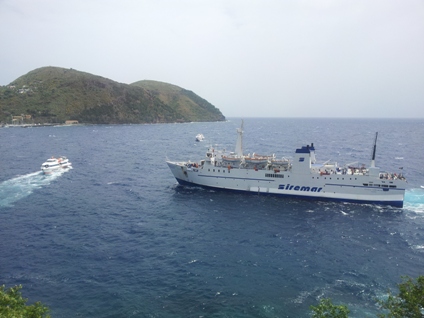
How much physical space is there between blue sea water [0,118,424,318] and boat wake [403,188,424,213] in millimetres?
254

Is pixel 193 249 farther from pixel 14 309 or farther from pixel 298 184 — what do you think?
pixel 298 184

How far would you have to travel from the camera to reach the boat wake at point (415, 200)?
66000 millimetres

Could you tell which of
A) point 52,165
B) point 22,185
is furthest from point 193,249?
point 52,165

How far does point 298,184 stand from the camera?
71500 millimetres

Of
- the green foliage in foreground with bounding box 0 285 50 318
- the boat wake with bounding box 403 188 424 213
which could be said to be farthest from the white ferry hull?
the green foliage in foreground with bounding box 0 285 50 318

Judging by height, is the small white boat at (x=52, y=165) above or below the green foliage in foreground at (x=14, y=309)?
below

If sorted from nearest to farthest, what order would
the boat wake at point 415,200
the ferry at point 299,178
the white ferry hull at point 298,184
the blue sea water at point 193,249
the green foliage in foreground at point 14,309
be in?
1. the green foliage in foreground at point 14,309
2. the blue sea water at point 193,249
3. the boat wake at point 415,200
4. the ferry at point 299,178
5. the white ferry hull at point 298,184

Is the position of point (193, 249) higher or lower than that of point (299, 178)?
lower

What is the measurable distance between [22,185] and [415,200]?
95073 millimetres

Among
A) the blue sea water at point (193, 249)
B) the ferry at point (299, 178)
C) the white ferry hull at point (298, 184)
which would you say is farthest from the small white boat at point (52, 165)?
the white ferry hull at point (298, 184)

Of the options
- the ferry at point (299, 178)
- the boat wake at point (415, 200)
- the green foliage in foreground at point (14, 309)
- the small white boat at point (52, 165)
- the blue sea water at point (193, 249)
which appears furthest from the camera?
the small white boat at point (52, 165)

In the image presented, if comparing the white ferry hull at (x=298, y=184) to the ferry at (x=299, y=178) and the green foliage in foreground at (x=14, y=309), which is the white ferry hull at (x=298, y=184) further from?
the green foliage in foreground at (x=14, y=309)

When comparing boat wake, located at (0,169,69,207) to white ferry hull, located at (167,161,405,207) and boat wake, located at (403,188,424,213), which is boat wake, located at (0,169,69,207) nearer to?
white ferry hull, located at (167,161,405,207)

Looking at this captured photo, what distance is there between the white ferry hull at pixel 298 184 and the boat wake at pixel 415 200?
3.03 metres
